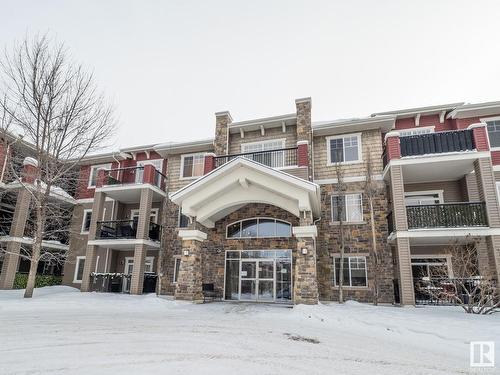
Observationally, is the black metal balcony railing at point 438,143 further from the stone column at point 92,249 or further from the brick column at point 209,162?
the stone column at point 92,249

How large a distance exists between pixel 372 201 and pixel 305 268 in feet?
18.3

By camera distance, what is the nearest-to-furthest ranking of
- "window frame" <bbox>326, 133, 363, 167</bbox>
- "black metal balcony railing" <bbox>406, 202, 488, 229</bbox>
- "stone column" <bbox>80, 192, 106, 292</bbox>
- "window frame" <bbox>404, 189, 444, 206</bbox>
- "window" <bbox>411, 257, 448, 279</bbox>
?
"black metal balcony railing" <bbox>406, 202, 488, 229</bbox> → "window" <bbox>411, 257, 448, 279</bbox> → "window frame" <bbox>404, 189, 444, 206</bbox> → "window frame" <bbox>326, 133, 363, 167</bbox> → "stone column" <bbox>80, 192, 106, 292</bbox>

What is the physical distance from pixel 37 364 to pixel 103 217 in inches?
643

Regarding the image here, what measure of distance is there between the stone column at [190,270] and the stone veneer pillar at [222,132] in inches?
222

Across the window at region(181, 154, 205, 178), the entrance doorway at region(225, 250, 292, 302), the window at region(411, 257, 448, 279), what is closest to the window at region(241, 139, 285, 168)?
the window at region(181, 154, 205, 178)

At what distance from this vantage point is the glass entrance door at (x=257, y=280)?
1469 cm

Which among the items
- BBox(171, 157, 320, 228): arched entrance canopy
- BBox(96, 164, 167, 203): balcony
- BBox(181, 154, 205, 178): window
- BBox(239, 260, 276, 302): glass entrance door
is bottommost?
Result: BBox(239, 260, 276, 302): glass entrance door

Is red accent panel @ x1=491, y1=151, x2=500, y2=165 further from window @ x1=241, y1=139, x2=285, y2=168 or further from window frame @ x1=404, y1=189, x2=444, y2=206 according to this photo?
window @ x1=241, y1=139, x2=285, y2=168

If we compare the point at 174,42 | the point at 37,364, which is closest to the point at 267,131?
the point at 174,42

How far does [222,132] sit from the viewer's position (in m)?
17.8

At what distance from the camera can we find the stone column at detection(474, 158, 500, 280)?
1155 centimetres

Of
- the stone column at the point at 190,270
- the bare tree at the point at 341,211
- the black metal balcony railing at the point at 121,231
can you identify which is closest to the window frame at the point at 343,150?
the bare tree at the point at 341,211

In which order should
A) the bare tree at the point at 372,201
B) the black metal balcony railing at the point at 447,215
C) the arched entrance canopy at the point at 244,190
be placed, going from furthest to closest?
the bare tree at the point at 372,201 → the black metal balcony railing at the point at 447,215 → the arched entrance canopy at the point at 244,190

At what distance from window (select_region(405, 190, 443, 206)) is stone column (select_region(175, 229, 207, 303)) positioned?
998cm
